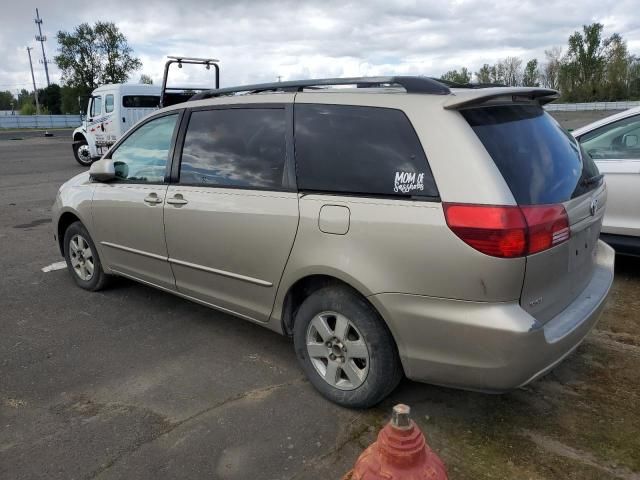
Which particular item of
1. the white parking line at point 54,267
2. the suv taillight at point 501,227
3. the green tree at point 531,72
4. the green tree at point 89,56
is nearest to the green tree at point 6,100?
the green tree at point 89,56

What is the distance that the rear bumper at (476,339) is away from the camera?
96.3 inches

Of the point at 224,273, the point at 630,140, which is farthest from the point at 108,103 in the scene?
Answer: the point at 630,140

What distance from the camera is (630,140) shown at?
16.2 feet

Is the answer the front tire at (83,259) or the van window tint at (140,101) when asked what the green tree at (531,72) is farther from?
the front tire at (83,259)

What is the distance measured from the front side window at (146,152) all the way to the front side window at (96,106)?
14.5 m

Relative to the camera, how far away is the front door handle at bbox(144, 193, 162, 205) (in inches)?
155

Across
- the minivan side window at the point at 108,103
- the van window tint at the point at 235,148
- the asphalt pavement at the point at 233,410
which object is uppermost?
the minivan side window at the point at 108,103

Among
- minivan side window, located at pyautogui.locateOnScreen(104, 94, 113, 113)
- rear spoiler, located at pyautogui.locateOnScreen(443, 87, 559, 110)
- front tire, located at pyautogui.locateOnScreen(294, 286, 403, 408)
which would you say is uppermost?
minivan side window, located at pyautogui.locateOnScreen(104, 94, 113, 113)

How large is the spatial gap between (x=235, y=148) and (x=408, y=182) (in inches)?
53.0

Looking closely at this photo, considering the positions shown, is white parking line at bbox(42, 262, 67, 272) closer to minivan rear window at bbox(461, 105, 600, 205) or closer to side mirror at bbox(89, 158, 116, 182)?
side mirror at bbox(89, 158, 116, 182)

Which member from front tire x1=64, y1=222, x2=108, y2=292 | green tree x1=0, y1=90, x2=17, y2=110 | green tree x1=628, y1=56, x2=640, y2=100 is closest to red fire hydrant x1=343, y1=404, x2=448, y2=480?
front tire x1=64, y1=222, x2=108, y2=292

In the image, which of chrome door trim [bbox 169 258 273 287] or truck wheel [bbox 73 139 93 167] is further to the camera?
truck wheel [bbox 73 139 93 167]

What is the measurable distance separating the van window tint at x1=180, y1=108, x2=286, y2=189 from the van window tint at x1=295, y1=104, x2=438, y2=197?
0.64 ft

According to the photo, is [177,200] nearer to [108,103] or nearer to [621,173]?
[621,173]
